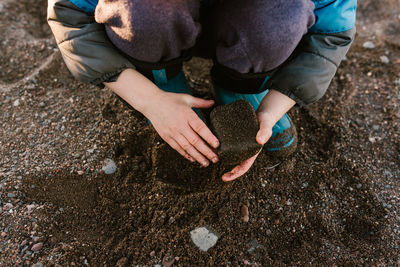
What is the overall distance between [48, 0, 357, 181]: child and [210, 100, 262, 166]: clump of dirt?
34mm

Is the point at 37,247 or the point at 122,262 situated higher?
the point at 37,247

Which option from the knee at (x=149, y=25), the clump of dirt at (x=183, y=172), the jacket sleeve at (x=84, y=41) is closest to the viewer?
the knee at (x=149, y=25)

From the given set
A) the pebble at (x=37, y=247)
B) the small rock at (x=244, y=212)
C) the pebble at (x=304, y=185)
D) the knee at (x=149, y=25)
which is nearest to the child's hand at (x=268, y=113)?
the small rock at (x=244, y=212)

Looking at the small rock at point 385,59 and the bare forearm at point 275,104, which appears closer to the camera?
the bare forearm at point 275,104

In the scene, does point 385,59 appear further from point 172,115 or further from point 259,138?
point 172,115

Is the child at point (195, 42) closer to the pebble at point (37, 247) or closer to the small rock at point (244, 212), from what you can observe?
the small rock at point (244, 212)

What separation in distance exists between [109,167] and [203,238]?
51cm

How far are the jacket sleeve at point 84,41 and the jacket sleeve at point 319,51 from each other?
651mm

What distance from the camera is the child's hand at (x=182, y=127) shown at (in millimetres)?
1181

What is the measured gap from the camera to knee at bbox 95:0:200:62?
1.02 m

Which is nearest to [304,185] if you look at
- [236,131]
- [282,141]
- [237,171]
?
[282,141]

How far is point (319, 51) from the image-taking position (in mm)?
1189

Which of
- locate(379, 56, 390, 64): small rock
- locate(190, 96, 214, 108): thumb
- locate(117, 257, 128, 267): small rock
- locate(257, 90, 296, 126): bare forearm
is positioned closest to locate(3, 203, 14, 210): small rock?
locate(117, 257, 128, 267): small rock

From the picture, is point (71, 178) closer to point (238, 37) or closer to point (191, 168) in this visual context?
point (191, 168)
